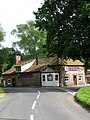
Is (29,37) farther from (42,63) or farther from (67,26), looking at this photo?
(67,26)

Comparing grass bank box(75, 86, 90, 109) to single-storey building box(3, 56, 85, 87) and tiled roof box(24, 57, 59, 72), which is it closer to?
single-storey building box(3, 56, 85, 87)

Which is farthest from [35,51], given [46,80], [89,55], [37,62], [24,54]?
[89,55]

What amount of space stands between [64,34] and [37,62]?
3151cm

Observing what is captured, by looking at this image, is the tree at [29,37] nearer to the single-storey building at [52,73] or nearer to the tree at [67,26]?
the single-storey building at [52,73]

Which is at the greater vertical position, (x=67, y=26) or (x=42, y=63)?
(x=67, y=26)

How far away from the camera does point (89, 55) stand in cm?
5181

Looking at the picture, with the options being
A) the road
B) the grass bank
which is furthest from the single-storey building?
the road

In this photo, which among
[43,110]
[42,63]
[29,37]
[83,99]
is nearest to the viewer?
[43,110]

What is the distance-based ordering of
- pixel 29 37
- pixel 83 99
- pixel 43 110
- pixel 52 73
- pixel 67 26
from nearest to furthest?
pixel 43 110
pixel 83 99
pixel 67 26
pixel 52 73
pixel 29 37

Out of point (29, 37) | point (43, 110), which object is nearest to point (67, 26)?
point (43, 110)

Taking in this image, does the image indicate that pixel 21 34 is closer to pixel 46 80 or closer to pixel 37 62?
pixel 37 62

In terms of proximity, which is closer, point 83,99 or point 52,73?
point 83,99

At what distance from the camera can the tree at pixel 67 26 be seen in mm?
48250

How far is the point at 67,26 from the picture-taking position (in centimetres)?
5216
